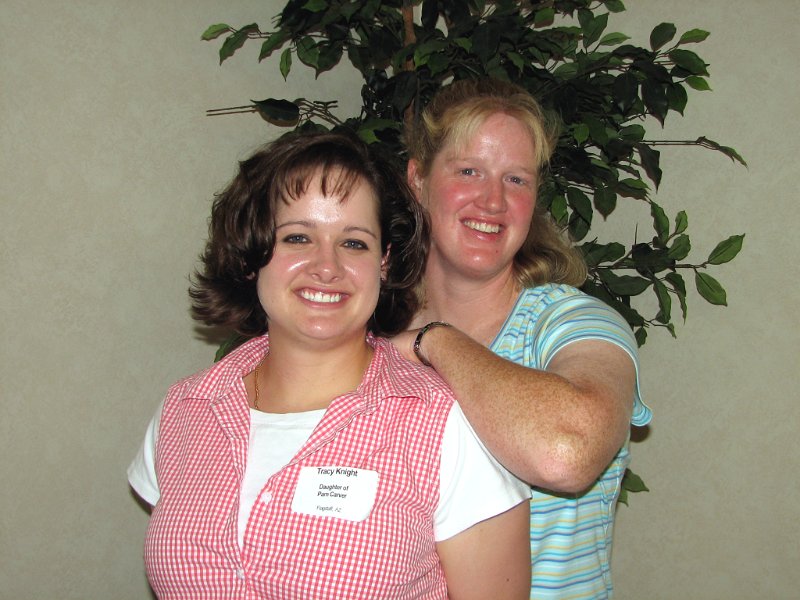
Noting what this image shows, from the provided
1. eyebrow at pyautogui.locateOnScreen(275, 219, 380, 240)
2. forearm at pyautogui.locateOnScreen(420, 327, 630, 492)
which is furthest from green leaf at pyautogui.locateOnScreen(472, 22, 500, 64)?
forearm at pyautogui.locateOnScreen(420, 327, 630, 492)

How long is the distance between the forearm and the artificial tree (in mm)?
1088

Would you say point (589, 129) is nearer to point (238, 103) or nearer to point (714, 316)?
point (714, 316)

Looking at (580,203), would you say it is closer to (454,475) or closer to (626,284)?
(626,284)

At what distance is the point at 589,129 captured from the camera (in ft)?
7.24

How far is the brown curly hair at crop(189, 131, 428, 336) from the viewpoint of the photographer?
1494 millimetres

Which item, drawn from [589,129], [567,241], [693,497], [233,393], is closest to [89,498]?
[233,393]

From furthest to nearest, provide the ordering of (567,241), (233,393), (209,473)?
(567,241), (233,393), (209,473)

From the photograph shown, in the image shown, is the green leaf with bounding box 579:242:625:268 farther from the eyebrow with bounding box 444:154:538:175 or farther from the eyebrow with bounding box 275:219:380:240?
→ the eyebrow with bounding box 275:219:380:240

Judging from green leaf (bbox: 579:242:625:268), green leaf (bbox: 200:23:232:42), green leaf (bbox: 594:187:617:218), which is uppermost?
green leaf (bbox: 200:23:232:42)

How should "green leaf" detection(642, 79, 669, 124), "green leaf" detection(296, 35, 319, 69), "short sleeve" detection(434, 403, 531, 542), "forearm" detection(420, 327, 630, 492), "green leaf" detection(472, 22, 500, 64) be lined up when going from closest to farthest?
"forearm" detection(420, 327, 630, 492)
"short sleeve" detection(434, 403, 531, 542)
"green leaf" detection(472, 22, 500, 64)
"green leaf" detection(642, 79, 669, 124)
"green leaf" detection(296, 35, 319, 69)

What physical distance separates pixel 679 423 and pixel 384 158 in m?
1.74

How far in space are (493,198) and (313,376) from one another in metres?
0.62

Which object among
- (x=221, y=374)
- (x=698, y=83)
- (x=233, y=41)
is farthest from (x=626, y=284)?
(x=233, y=41)

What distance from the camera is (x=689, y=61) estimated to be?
225 centimetres
